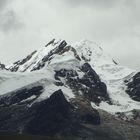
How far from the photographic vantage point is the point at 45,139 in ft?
300

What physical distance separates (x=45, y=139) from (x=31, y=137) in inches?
92.5

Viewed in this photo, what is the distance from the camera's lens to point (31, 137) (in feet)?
304

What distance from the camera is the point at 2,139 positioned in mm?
89875

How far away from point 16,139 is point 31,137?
3488mm

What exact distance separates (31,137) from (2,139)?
477cm

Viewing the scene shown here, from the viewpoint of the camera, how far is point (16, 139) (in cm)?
8981

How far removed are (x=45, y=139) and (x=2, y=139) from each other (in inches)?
239

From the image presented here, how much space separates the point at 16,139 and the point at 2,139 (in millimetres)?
1923

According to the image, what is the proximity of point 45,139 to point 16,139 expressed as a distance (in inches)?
169
